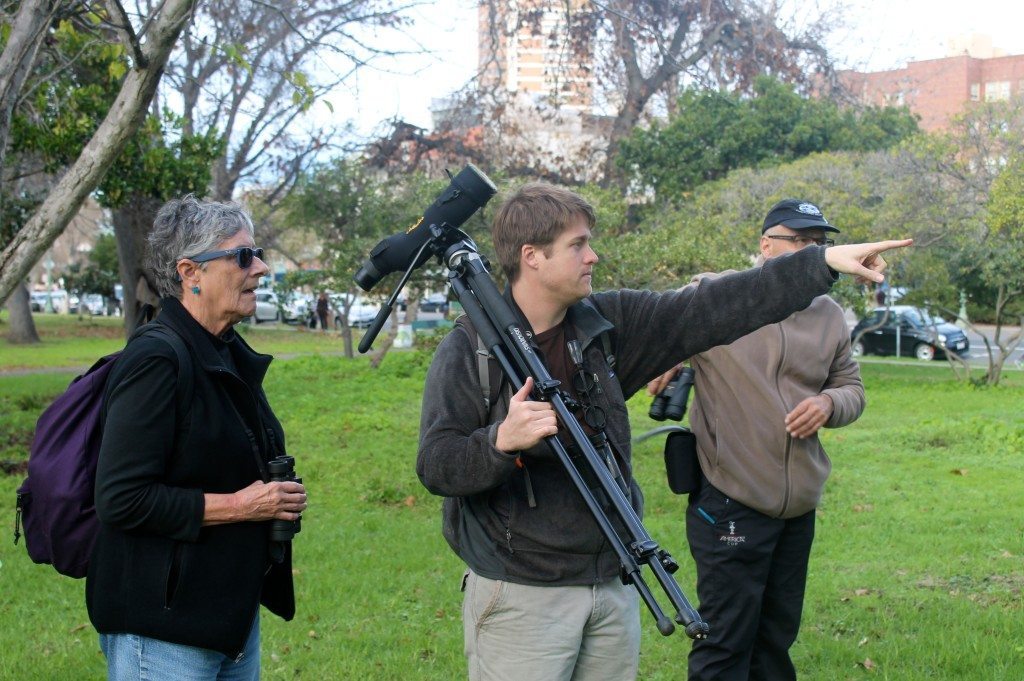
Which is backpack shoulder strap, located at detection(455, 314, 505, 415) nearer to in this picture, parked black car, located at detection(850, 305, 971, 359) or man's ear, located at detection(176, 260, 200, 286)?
man's ear, located at detection(176, 260, 200, 286)

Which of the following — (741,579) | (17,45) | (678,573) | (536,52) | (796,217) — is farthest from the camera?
(536,52)

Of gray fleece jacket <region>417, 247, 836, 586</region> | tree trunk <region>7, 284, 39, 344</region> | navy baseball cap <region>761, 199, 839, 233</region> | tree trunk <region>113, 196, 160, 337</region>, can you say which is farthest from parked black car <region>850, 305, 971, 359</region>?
gray fleece jacket <region>417, 247, 836, 586</region>

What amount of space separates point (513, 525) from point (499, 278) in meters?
8.20

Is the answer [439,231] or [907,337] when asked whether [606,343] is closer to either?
[439,231]

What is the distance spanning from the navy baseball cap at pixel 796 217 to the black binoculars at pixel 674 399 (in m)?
0.67

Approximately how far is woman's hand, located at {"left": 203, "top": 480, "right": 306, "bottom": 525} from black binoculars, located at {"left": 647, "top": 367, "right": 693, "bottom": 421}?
158 cm

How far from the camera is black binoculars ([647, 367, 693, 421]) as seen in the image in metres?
4.02

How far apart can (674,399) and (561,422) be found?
1.38m

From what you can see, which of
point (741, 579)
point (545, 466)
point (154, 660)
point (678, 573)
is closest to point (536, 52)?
point (678, 573)

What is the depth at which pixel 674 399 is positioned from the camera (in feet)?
13.2

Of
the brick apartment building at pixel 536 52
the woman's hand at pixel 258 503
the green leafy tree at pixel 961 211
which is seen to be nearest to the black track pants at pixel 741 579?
the woman's hand at pixel 258 503

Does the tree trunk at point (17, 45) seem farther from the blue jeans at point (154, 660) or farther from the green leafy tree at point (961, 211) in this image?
the green leafy tree at point (961, 211)

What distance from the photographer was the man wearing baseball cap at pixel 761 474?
13.0 ft

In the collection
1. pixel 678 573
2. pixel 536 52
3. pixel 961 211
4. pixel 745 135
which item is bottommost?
pixel 678 573
